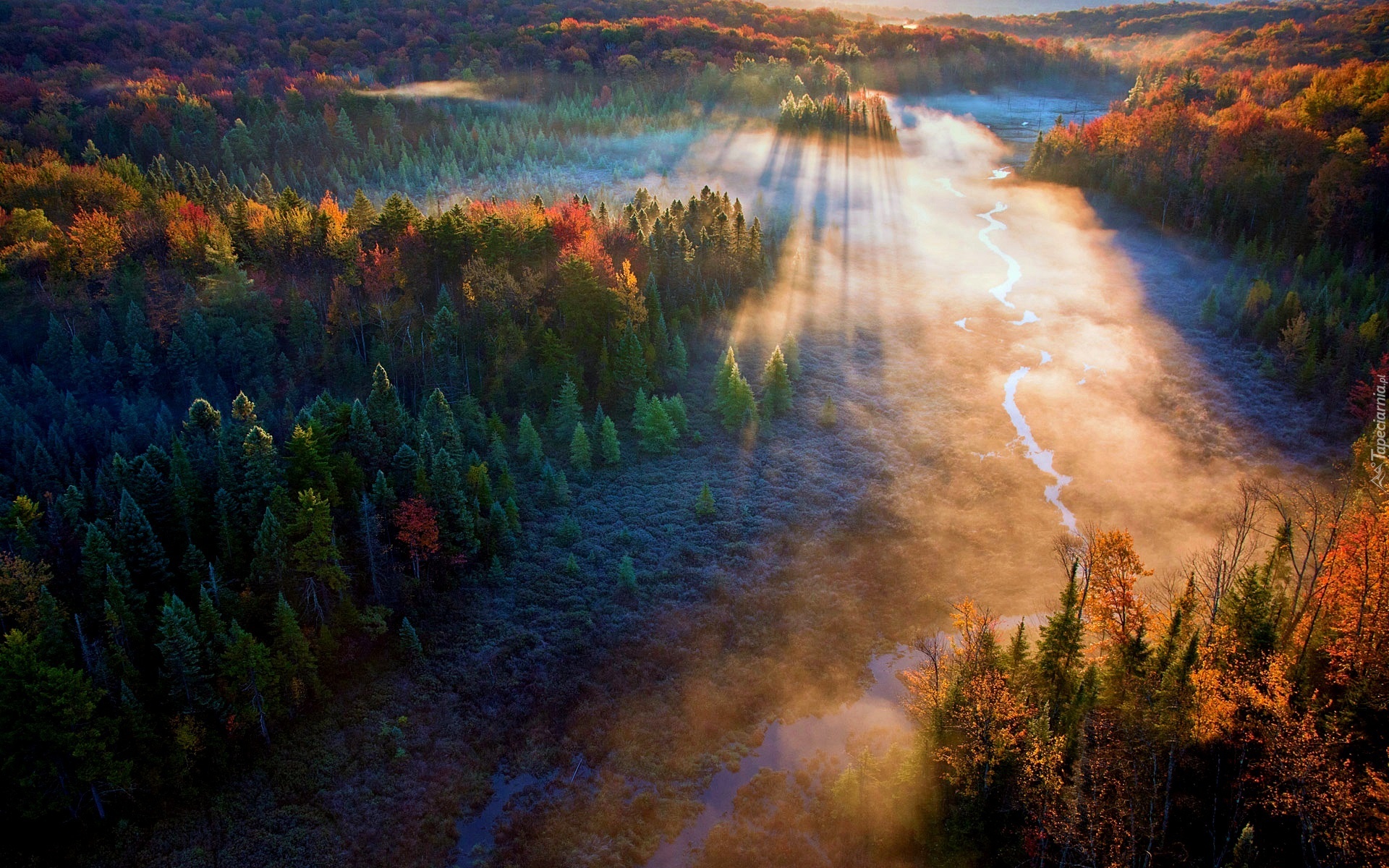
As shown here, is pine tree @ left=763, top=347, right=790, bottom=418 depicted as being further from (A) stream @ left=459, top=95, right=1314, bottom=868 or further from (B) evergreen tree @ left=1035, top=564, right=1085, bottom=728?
(B) evergreen tree @ left=1035, top=564, right=1085, bottom=728

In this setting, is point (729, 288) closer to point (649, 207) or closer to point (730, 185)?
point (649, 207)

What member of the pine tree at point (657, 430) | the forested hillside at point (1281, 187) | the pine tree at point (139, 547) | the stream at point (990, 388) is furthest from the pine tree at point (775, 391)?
the pine tree at point (139, 547)

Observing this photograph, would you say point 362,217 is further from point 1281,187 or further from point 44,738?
point 1281,187

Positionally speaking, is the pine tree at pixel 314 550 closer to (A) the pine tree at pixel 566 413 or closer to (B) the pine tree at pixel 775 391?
(A) the pine tree at pixel 566 413

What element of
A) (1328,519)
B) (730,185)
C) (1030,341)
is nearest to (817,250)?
(730,185)

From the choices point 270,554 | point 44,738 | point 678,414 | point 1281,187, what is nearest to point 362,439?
point 270,554

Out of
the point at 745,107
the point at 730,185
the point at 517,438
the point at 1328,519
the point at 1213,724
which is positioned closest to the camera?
the point at 1213,724
